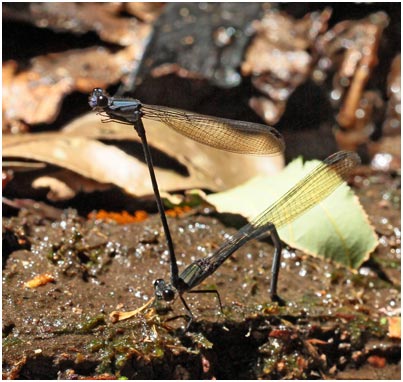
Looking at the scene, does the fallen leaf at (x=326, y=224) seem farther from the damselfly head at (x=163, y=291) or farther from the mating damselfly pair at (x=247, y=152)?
the damselfly head at (x=163, y=291)

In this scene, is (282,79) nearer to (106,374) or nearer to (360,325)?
(360,325)

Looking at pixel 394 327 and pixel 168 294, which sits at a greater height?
pixel 168 294

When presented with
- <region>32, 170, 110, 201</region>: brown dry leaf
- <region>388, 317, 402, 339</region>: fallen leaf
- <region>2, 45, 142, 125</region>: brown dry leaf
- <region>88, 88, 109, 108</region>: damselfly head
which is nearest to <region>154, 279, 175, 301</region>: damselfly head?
<region>88, 88, 109, 108</region>: damselfly head

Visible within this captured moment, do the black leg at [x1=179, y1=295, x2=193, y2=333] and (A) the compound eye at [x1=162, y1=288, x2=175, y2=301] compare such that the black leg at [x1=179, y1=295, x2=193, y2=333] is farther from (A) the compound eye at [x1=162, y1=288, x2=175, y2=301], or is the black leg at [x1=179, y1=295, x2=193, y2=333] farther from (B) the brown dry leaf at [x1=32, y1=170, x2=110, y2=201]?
(B) the brown dry leaf at [x1=32, y1=170, x2=110, y2=201]

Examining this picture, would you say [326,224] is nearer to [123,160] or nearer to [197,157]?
[197,157]

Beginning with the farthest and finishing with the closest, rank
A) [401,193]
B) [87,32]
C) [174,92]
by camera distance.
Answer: [87,32], [174,92], [401,193]

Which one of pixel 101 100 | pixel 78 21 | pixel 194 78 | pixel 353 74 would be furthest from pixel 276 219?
pixel 78 21

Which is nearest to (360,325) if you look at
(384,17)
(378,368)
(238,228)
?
(378,368)
